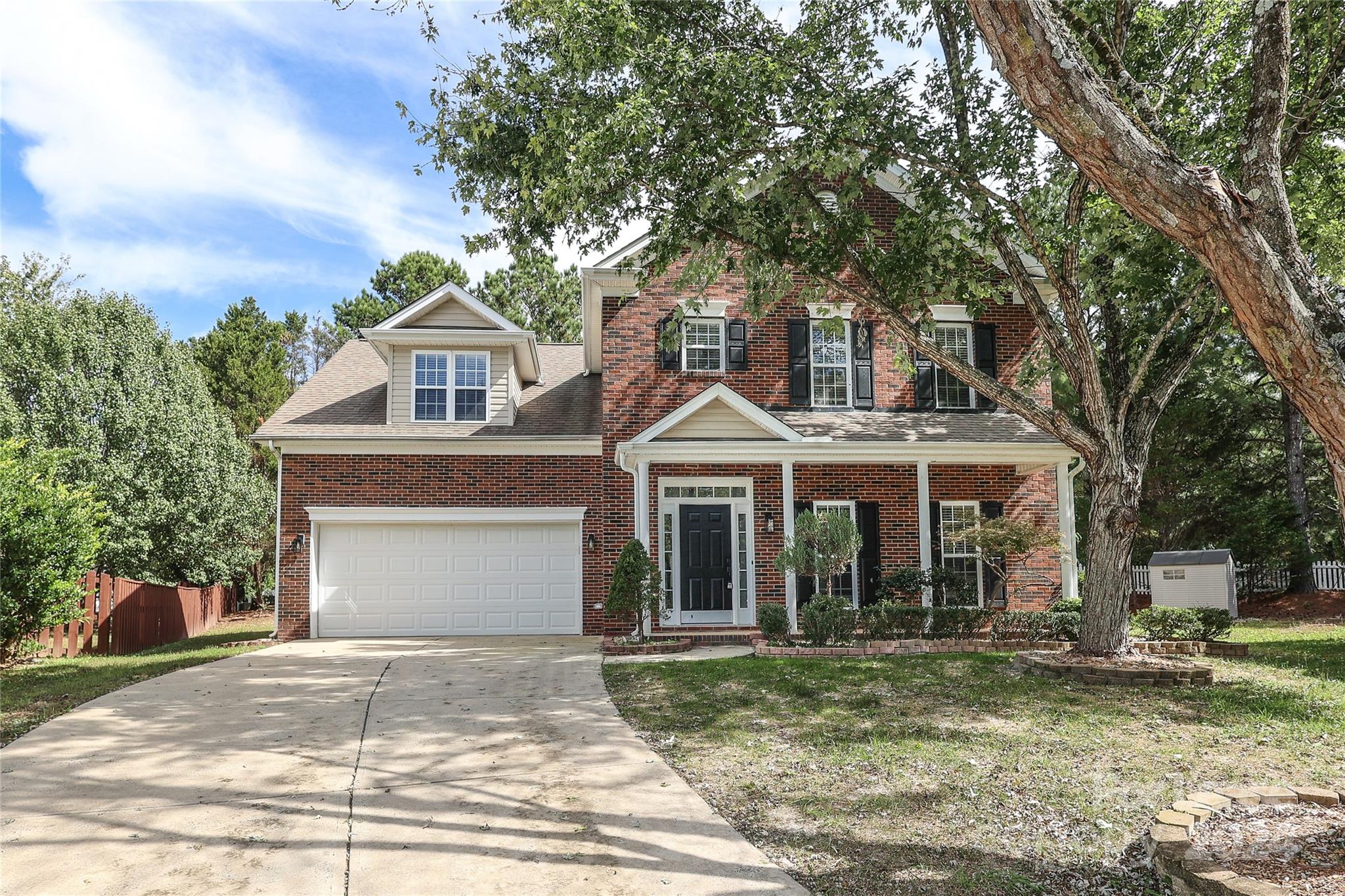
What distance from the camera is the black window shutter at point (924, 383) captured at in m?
16.4

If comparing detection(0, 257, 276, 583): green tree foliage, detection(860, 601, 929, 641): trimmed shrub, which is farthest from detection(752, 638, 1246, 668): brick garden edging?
detection(0, 257, 276, 583): green tree foliage

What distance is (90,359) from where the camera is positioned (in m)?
21.0

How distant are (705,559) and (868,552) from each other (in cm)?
280

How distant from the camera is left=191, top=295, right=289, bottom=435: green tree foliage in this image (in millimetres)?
30766

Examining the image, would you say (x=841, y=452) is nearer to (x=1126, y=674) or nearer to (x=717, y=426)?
(x=717, y=426)

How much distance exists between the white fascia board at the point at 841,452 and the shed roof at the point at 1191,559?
20.7ft

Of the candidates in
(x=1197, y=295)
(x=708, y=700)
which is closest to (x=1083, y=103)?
(x=708, y=700)

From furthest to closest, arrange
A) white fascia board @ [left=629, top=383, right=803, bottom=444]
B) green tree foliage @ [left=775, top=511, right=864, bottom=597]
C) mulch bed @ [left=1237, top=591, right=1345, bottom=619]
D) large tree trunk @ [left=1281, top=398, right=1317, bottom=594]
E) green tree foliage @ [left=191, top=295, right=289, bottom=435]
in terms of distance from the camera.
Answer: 1. green tree foliage @ [left=191, top=295, right=289, bottom=435]
2. large tree trunk @ [left=1281, top=398, right=1317, bottom=594]
3. mulch bed @ [left=1237, top=591, right=1345, bottom=619]
4. white fascia board @ [left=629, top=383, right=803, bottom=444]
5. green tree foliage @ [left=775, top=511, right=864, bottom=597]

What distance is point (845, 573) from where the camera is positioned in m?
15.3

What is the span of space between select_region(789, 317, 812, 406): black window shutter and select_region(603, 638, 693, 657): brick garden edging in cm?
528

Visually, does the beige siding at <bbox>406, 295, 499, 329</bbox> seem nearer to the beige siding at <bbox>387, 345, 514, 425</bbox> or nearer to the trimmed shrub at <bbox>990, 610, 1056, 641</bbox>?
the beige siding at <bbox>387, 345, 514, 425</bbox>

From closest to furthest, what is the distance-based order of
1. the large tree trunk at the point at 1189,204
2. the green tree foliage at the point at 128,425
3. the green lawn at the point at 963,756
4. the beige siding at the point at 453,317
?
the large tree trunk at the point at 1189,204, the green lawn at the point at 963,756, the beige siding at the point at 453,317, the green tree foliage at the point at 128,425

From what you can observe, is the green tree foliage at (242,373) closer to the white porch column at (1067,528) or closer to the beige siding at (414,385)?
the beige siding at (414,385)

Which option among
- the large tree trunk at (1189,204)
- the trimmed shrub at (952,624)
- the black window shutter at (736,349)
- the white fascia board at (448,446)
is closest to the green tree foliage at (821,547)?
the trimmed shrub at (952,624)
